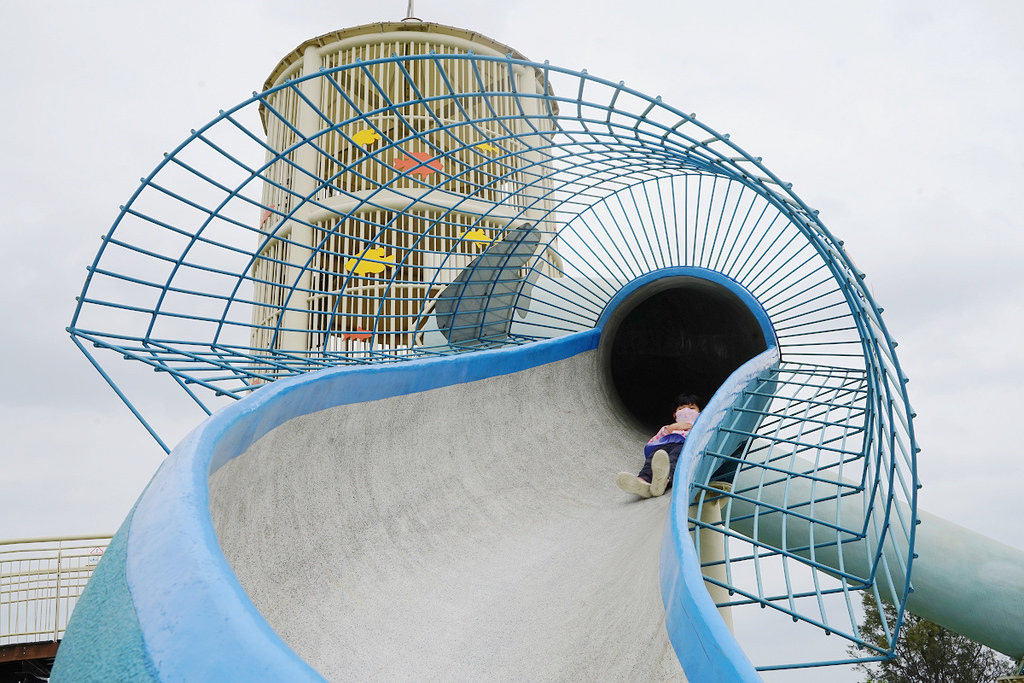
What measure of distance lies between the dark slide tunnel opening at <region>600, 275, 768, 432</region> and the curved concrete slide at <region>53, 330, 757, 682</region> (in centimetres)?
355

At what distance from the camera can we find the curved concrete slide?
1.60m

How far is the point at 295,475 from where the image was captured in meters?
3.31

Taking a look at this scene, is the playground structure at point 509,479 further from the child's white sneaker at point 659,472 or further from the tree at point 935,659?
the tree at point 935,659

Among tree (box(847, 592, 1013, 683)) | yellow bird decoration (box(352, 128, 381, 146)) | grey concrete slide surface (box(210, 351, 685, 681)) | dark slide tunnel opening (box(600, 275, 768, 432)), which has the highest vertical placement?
yellow bird decoration (box(352, 128, 381, 146))

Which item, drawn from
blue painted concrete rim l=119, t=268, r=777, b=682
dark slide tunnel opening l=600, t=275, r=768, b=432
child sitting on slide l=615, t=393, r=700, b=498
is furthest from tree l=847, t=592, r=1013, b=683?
blue painted concrete rim l=119, t=268, r=777, b=682

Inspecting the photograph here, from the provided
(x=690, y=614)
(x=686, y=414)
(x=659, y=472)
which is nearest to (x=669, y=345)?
(x=686, y=414)

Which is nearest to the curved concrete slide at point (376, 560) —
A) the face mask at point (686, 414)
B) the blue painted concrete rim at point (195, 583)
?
the blue painted concrete rim at point (195, 583)

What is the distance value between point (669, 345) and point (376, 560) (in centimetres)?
668

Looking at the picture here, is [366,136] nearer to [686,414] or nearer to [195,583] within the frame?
[686,414]

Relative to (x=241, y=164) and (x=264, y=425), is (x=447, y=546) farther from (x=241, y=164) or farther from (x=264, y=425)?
(x=241, y=164)

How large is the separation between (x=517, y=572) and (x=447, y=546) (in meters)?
0.39

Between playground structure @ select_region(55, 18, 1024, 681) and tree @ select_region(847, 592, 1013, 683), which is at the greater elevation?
playground structure @ select_region(55, 18, 1024, 681)

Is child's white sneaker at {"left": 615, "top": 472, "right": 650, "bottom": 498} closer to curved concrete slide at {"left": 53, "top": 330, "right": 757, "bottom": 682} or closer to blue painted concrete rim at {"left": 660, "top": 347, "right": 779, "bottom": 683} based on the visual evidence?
curved concrete slide at {"left": 53, "top": 330, "right": 757, "bottom": 682}

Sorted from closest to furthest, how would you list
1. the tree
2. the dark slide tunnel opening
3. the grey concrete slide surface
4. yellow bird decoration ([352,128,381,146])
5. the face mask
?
1. the grey concrete slide surface
2. the face mask
3. the dark slide tunnel opening
4. yellow bird decoration ([352,128,381,146])
5. the tree
